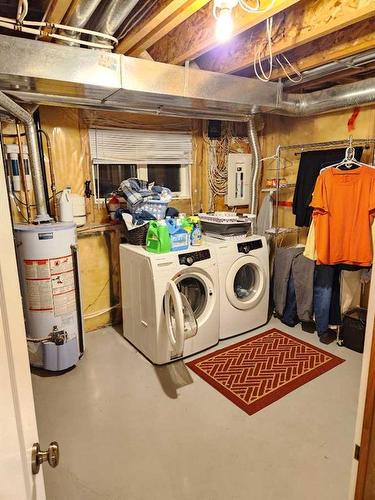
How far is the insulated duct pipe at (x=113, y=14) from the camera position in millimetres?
1740

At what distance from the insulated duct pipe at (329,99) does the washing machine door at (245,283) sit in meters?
1.43

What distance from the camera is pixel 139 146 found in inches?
134

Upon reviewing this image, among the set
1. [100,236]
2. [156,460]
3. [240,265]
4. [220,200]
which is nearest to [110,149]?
[100,236]

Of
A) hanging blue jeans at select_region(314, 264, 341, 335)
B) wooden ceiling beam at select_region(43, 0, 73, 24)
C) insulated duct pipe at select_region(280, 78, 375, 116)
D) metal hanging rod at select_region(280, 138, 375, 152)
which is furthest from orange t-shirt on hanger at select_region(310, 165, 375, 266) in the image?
wooden ceiling beam at select_region(43, 0, 73, 24)

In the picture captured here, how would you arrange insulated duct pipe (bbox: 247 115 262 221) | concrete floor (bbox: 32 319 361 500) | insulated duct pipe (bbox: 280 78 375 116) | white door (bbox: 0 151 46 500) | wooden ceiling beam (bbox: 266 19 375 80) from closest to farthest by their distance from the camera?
white door (bbox: 0 151 46 500) < concrete floor (bbox: 32 319 361 500) < wooden ceiling beam (bbox: 266 19 375 80) < insulated duct pipe (bbox: 280 78 375 116) < insulated duct pipe (bbox: 247 115 262 221)

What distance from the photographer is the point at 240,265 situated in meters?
3.05

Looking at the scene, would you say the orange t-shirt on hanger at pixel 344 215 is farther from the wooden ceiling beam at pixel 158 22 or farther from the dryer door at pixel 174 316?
Result: the wooden ceiling beam at pixel 158 22

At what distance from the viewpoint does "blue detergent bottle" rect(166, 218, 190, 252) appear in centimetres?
275

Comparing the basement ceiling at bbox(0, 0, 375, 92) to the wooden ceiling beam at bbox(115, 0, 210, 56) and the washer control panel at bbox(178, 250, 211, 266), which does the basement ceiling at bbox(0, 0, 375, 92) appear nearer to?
the wooden ceiling beam at bbox(115, 0, 210, 56)

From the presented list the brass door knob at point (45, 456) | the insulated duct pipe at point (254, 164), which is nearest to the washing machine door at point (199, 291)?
the insulated duct pipe at point (254, 164)

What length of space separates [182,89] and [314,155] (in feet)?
5.10

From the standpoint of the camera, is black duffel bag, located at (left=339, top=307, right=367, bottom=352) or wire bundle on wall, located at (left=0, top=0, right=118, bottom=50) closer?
wire bundle on wall, located at (left=0, top=0, right=118, bottom=50)

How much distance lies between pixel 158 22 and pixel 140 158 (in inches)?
63.6

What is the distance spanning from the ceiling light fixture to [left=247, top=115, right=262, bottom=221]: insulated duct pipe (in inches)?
Answer: 66.1
